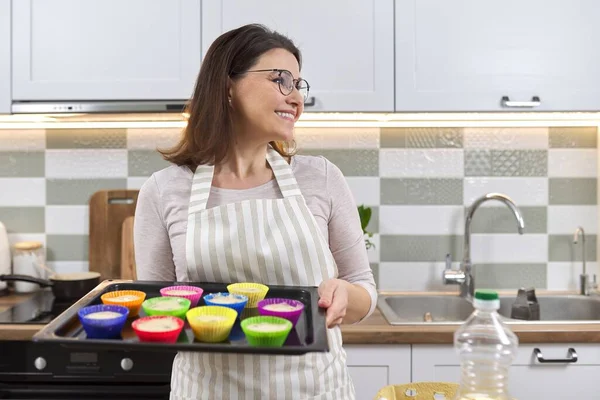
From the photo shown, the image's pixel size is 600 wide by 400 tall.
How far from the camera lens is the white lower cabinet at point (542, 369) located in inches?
78.8

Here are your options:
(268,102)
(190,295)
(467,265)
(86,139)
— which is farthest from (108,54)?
(467,265)

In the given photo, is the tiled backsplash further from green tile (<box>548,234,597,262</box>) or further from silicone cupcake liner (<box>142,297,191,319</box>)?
silicone cupcake liner (<box>142,297,191,319</box>)

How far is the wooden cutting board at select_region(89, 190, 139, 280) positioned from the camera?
8.33ft

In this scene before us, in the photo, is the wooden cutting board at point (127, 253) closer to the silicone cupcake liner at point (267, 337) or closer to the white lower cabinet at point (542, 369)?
the white lower cabinet at point (542, 369)

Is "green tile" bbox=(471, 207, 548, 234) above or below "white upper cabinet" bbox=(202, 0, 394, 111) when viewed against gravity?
below

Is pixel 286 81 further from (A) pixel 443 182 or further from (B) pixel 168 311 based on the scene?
(A) pixel 443 182

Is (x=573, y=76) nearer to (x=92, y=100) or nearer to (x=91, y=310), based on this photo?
(x=92, y=100)

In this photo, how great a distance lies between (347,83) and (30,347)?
127cm

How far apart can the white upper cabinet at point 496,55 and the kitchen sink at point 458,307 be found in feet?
2.31

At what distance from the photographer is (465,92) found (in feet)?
7.23

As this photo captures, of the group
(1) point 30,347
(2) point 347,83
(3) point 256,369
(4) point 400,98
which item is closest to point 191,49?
(2) point 347,83

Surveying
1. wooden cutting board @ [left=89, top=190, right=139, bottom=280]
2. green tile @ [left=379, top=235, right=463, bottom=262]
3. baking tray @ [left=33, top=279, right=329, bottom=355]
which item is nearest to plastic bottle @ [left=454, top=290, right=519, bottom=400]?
baking tray @ [left=33, top=279, right=329, bottom=355]

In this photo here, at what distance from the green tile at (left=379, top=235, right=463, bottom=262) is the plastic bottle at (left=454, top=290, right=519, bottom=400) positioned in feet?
4.85

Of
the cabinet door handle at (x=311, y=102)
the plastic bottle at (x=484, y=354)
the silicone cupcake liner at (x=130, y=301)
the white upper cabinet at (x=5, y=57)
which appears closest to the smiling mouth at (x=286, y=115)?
the silicone cupcake liner at (x=130, y=301)
